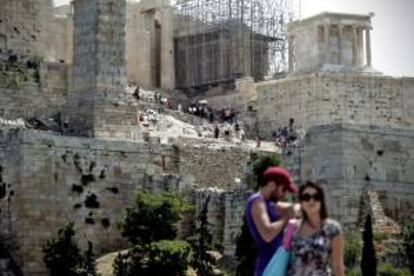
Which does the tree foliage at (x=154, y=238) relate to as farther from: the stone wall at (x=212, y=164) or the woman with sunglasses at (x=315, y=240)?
the woman with sunglasses at (x=315, y=240)

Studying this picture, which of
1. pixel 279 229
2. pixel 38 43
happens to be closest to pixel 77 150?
pixel 38 43

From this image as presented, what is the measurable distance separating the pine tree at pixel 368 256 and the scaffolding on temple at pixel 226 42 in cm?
2590

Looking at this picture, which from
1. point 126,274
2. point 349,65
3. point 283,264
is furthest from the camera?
point 349,65

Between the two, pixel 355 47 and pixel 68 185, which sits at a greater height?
pixel 355 47

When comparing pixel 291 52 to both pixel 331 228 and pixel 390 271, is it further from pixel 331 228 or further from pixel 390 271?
pixel 331 228

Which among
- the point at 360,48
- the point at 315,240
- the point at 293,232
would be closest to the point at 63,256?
the point at 360,48

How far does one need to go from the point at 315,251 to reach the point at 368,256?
63.8ft

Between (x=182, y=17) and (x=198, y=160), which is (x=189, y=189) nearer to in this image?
(x=198, y=160)

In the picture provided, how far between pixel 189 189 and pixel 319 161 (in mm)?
5418

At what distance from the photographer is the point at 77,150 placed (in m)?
39.6

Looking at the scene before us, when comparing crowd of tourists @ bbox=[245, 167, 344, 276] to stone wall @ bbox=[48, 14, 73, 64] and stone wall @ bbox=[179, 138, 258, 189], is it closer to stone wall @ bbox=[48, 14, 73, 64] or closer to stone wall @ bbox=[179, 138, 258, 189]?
stone wall @ bbox=[179, 138, 258, 189]

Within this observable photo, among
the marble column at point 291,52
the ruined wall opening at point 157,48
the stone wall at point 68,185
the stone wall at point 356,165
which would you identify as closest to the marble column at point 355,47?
the marble column at point 291,52

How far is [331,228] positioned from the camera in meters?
11.8

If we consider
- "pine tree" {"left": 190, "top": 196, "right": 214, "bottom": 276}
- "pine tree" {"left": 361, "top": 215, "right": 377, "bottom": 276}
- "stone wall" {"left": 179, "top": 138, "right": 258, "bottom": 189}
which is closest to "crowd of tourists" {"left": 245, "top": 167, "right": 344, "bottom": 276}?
"pine tree" {"left": 361, "top": 215, "right": 377, "bottom": 276}
